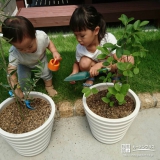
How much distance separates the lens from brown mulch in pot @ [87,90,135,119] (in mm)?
1239

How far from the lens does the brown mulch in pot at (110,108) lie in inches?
48.8

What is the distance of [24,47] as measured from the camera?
129 centimetres

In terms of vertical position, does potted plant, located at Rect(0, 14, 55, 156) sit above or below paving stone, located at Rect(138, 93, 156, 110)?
above

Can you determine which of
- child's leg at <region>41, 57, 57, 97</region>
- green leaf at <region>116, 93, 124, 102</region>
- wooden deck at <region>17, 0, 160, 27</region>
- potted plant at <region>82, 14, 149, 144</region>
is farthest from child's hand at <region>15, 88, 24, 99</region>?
wooden deck at <region>17, 0, 160, 27</region>

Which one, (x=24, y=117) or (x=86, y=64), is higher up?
(x=86, y=64)

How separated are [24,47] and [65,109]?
2.02 ft

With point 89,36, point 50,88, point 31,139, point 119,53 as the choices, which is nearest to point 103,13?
point 89,36

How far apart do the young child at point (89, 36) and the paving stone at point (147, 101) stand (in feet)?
1.16

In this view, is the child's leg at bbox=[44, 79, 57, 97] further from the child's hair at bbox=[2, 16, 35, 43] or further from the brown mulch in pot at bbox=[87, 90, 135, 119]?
the child's hair at bbox=[2, 16, 35, 43]

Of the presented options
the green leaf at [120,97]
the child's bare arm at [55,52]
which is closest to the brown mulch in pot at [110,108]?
the green leaf at [120,97]

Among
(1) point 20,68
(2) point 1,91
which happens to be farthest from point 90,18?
(2) point 1,91

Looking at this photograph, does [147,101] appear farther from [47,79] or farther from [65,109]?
[47,79]

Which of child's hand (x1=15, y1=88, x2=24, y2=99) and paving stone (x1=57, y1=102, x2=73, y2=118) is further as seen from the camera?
paving stone (x1=57, y1=102, x2=73, y2=118)

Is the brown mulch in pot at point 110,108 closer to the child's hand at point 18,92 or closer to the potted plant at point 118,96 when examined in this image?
the potted plant at point 118,96
